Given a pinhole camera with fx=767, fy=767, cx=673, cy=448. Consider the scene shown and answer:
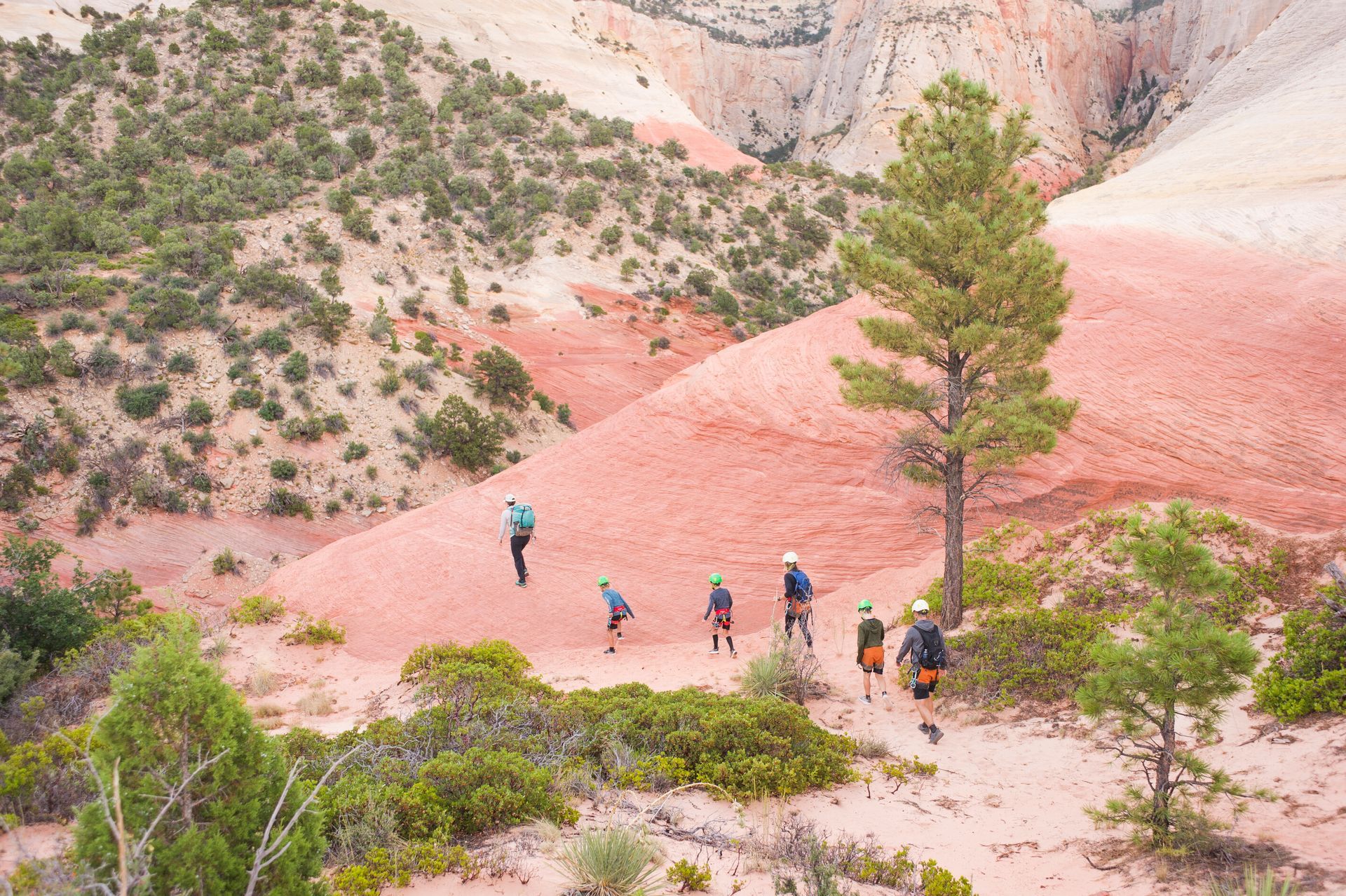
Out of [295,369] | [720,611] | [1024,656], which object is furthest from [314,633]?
[295,369]

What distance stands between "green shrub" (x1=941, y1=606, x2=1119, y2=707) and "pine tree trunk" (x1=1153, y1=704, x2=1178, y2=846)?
385 cm

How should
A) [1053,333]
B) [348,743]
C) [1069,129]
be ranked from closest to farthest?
[348,743]
[1053,333]
[1069,129]

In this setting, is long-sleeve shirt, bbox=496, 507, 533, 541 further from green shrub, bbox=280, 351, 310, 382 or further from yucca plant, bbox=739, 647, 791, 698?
green shrub, bbox=280, 351, 310, 382

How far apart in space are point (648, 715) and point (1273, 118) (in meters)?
22.1

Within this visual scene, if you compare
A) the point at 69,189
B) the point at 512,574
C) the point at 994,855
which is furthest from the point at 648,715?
the point at 69,189

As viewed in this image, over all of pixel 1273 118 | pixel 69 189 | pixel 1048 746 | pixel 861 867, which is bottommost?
pixel 1048 746

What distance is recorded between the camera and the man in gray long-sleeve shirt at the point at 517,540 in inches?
581

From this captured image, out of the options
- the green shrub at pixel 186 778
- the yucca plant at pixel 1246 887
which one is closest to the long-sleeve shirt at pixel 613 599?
the green shrub at pixel 186 778

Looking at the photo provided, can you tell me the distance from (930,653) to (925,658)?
91 millimetres

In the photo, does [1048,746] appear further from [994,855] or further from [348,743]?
[348,743]

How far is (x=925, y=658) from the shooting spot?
928 centimetres

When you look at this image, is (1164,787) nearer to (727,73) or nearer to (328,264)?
(328,264)

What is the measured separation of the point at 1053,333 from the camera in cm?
1115

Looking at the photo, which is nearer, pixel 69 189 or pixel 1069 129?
pixel 69 189
